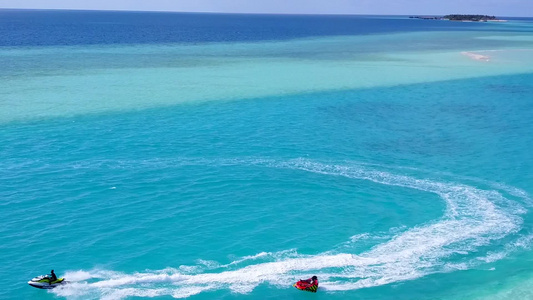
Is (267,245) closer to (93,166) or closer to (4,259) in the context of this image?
(4,259)

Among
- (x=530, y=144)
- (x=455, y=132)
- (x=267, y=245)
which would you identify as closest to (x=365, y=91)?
(x=455, y=132)

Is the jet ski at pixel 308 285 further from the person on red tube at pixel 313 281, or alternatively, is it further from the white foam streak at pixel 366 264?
the white foam streak at pixel 366 264

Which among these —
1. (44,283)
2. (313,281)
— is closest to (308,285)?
(313,281)

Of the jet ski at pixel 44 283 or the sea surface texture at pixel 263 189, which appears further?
the sea surface texture at pixel 263 189

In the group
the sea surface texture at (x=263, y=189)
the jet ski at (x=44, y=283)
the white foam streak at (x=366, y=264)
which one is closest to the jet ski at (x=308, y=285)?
the sea surface texture at (x=263, y=189)

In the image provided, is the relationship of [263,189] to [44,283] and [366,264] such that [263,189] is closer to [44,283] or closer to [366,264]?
[366,264]

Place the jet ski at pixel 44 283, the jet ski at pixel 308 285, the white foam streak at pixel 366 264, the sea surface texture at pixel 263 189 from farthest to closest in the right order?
the sea surface texture at pixel 263 189 < the white foam streak at pixel 366 264 < the jet ski at pixel 44 283 < the jet ski at pixel 308 285

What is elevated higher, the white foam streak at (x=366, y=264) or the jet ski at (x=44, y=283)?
the jet ski at (x=44, y=283)
